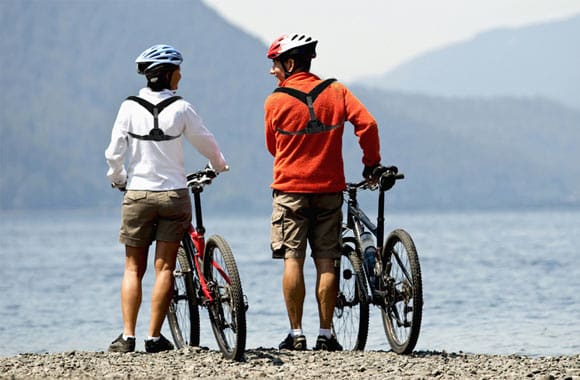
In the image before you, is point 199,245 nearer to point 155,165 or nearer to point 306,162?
point 155,165

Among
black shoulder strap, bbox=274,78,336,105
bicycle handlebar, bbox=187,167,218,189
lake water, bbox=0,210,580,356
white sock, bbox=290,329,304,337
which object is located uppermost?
black shoulder strap, bbox=274,78,336,105

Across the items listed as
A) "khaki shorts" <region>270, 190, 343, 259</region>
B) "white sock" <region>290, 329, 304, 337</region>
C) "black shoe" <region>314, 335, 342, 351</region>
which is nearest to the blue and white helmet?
"khaki shorts" <region>270, 190, 343, 259</region>

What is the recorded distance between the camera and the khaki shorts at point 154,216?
7.36m

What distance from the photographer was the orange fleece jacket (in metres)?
7.36

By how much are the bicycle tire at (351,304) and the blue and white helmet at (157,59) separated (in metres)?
1.68

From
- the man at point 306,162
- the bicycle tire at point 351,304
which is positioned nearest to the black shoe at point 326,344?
the man at point 306,162

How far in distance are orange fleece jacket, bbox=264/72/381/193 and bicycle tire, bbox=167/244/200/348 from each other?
0.89m

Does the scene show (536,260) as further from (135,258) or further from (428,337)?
(135,258)

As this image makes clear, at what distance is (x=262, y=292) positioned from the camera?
2300cm

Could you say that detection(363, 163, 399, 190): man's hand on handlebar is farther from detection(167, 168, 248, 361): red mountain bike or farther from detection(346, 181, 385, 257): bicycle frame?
detection(167, 168, 248, 361): red mountain bike

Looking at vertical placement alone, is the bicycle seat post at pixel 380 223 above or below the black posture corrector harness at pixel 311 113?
below

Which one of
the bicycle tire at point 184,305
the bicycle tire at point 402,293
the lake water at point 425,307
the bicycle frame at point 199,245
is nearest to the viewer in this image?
the bicycle tire at point 402,293

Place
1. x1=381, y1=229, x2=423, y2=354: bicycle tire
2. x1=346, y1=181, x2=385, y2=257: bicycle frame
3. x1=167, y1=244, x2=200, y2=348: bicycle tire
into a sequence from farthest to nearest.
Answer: x1=167, y1=244, x2=200, y2=348: bicycle tire → x1=346, y1=181, x2=385, y2=257: bicycle frame → x1=381, y1=229, x2=423, y2=354: bicycle tire

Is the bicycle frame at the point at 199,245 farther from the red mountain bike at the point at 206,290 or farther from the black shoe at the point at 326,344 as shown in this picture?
the black shoe at the point at 326,344
